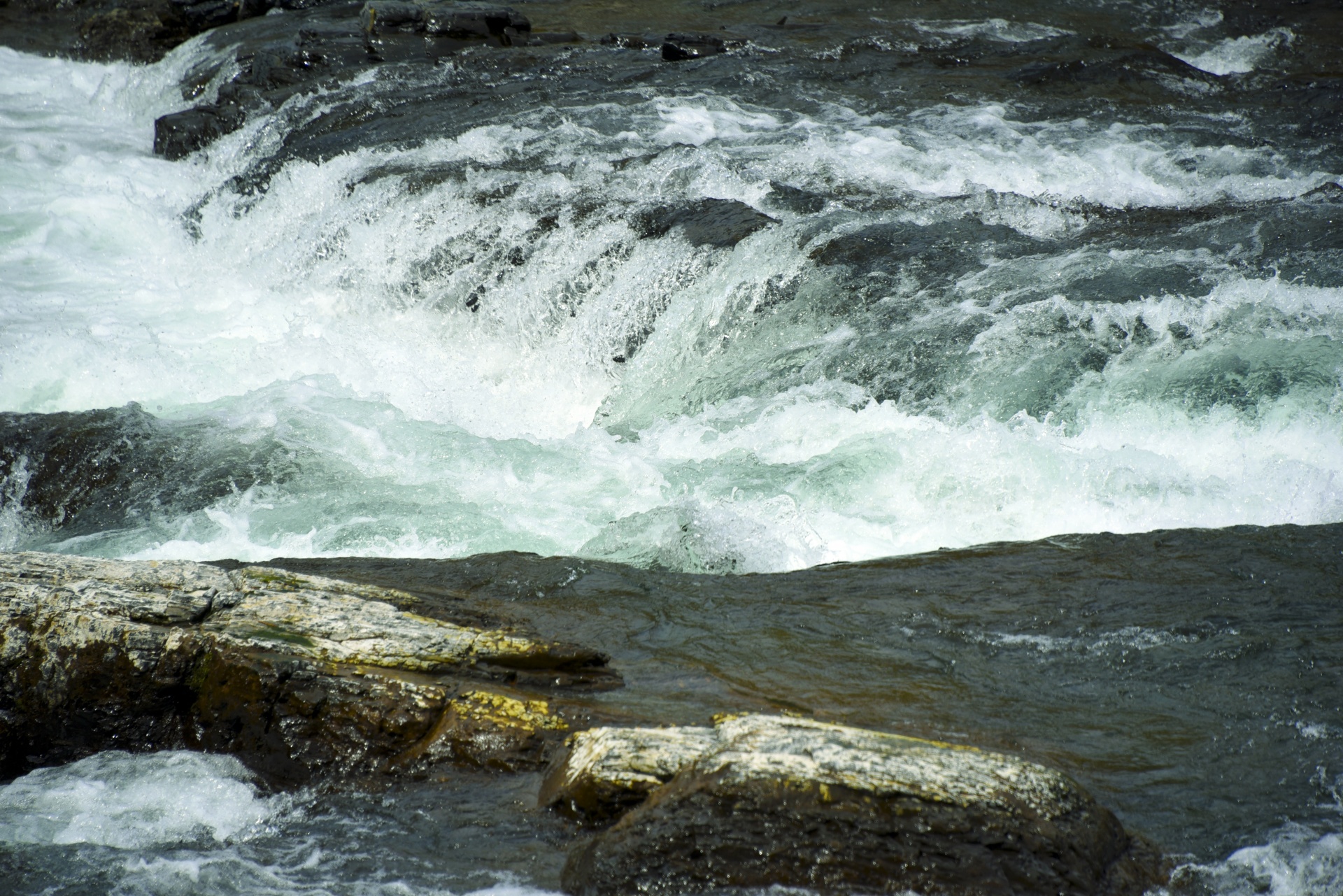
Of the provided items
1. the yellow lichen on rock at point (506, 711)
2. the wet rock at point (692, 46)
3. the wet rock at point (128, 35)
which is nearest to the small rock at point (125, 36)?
the wet rock at point (128, 35)

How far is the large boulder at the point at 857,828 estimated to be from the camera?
223cm

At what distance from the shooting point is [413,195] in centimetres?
862

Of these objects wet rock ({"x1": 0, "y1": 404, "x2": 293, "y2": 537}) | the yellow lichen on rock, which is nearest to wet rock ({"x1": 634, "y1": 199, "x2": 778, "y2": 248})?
wet rock ({"x1": 0, "y1": 404, "x2": 293, "y2": 537})

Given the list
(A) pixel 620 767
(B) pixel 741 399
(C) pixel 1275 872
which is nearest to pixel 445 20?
(B) pixel 741 399

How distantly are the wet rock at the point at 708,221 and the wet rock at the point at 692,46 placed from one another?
17.6 feet

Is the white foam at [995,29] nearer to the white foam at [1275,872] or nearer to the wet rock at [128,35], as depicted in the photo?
the wet rock at [128,35]

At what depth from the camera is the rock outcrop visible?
2832mm

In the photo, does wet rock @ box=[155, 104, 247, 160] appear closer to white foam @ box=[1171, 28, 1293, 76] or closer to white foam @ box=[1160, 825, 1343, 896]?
white foam @ box=[1171, 28, 1293, 76]

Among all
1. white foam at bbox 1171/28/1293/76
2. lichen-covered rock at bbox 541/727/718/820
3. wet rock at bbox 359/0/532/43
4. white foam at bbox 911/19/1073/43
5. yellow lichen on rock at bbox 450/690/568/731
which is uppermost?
wet rock at bbox 359/0/532/43

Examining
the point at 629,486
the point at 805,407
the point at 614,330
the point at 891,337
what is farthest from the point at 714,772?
the point at 614,330

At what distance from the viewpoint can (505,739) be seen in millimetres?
2795

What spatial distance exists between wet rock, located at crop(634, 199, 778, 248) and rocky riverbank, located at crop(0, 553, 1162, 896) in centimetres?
421

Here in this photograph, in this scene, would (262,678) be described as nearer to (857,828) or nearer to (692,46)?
(857,828)

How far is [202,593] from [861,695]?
1.90 m
